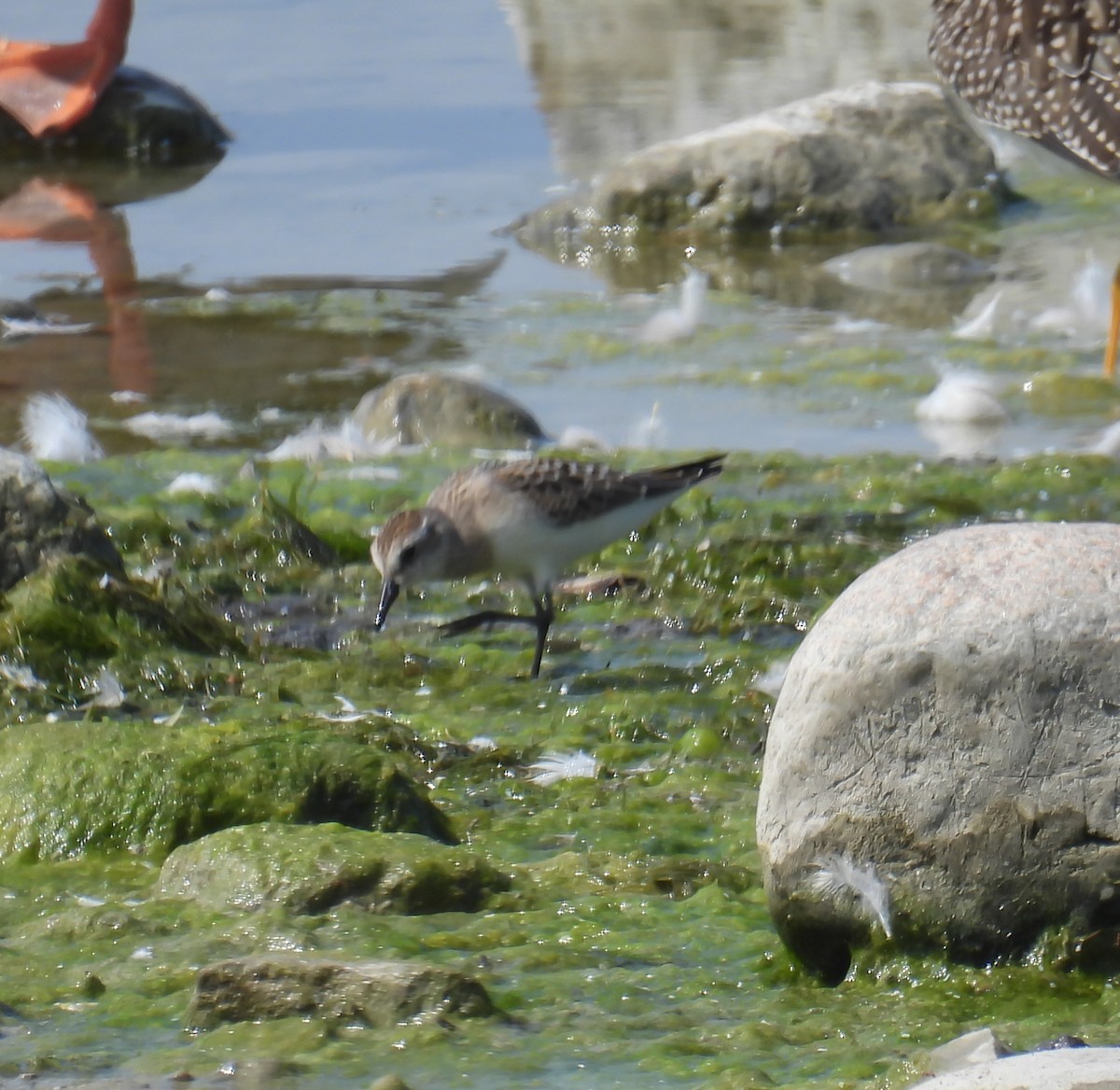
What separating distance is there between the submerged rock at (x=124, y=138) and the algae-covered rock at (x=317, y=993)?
12.1 metres

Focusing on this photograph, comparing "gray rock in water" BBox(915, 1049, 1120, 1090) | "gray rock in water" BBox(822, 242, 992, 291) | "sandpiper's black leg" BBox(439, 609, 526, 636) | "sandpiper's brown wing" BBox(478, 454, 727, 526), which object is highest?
"gray rock in water" BBox(915, 1049, 1120, 1090)

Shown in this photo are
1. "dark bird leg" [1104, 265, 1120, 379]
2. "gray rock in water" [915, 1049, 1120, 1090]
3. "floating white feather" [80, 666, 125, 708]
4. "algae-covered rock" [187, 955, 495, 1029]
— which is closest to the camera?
"gray rock in water" [915, 1049, 1120, 1090]

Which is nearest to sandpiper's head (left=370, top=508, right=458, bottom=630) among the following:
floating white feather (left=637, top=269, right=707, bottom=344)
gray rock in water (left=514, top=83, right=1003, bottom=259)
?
floating white feather (left=637, top=269, right=707, bottom=344)

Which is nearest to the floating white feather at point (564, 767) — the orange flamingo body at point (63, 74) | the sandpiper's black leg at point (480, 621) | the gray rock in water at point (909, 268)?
the sandpiper's black leg at point (480, 621)

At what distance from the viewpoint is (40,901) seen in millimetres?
4453

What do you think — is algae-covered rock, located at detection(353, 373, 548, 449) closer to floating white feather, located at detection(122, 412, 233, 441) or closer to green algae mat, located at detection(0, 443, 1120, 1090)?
green algae mat, located at detection(0, 443, 1120, 1090)

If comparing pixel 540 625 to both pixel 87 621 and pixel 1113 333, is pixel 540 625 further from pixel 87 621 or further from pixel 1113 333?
pixel 1113 333

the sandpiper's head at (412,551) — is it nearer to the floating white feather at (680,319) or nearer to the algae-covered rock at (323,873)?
the algae-covered rock at (323,873)

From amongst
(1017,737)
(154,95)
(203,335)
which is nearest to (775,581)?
(1017,737)

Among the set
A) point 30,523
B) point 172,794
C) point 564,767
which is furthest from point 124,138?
point 172,794

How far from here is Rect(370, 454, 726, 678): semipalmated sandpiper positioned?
5.92m

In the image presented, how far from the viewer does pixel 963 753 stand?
3824mm

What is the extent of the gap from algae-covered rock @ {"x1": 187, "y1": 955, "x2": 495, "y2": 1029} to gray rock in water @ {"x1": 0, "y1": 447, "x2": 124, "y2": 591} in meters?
2.69

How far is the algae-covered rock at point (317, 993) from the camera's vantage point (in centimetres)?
364
